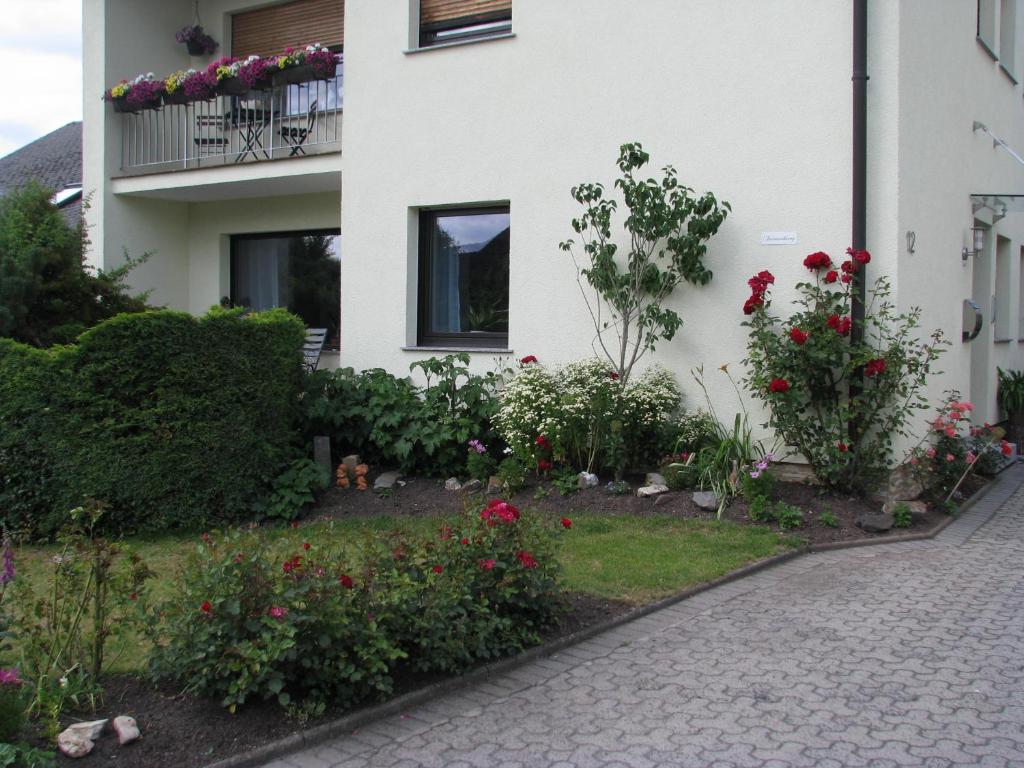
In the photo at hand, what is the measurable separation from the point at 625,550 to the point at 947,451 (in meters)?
3.90

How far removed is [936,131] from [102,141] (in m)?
9.75

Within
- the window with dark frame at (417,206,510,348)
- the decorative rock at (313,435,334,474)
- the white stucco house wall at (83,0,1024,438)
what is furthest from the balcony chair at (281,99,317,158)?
the decorative rock at (313,435,334,474)

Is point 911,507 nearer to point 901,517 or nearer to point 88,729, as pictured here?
point 901,517

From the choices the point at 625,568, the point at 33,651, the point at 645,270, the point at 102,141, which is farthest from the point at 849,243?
the point at 102,141

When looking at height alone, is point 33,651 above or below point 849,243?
below

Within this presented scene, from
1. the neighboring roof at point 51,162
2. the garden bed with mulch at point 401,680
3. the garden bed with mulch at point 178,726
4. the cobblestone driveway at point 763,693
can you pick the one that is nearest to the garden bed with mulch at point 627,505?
the garden bed with mulch at point 401,680

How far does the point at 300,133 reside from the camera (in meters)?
11.7

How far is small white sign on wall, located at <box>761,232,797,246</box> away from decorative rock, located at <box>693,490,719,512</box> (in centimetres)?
228

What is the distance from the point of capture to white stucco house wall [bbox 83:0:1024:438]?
8430mm

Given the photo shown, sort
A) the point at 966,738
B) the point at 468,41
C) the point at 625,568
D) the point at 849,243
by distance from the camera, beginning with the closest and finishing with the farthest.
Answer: the point at 966,738 → the point at 625,568 → the point at 849,243 → the point at 468,41

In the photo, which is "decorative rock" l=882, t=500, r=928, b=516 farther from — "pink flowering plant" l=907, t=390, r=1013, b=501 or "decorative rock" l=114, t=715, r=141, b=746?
"decorative rock" l=114, t=715, r=141, b=746

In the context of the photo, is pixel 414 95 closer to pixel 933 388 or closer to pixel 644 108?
pixel 644 108

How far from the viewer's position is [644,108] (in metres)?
A: 9.14

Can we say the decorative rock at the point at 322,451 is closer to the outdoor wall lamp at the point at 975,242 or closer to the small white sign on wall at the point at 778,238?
the small white sign on wall at the point at 778,238
